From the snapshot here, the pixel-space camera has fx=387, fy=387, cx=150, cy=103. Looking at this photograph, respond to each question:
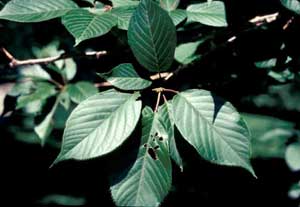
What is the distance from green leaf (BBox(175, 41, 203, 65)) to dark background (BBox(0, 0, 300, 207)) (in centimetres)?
3

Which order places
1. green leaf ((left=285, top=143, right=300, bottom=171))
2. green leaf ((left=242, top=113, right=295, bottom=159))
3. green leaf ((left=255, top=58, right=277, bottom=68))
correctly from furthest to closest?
green leaf ((left=242, top=113, right=295, bottom=159)), green leaf ((left=285, top=143, right=300, bottom=171)), green leaf ((left=255, top=58, right=277, bottom=68))

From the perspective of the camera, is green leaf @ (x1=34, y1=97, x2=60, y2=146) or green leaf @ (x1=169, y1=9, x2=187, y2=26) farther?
green leaf @ (x1=34, y1=97, x2=60, y2=146)

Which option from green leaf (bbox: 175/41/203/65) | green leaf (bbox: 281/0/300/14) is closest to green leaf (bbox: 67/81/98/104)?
green leaf (bbox: 175/41/203/65)

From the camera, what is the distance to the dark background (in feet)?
3.91

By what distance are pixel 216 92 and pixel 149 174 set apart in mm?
647

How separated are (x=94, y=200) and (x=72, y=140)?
183cm

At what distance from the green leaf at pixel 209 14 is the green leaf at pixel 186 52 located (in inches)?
6.5

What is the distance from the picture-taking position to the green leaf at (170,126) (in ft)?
2.70

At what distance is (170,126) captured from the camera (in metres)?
0.84

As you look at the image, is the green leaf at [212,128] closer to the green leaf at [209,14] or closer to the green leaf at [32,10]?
the green leaf at [209,14]

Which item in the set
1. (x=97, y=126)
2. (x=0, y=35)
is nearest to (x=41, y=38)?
(x=0, y=35)

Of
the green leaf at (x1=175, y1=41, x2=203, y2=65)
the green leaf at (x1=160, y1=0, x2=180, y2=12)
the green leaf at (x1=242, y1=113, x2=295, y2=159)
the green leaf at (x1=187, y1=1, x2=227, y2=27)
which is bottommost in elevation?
the green leaf at (x1=242, y1=113, x2=295, y2=159)

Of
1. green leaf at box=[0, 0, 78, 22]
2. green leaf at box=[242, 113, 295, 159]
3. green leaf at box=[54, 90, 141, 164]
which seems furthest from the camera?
green leaf at box=[242, 113, 295, 159]

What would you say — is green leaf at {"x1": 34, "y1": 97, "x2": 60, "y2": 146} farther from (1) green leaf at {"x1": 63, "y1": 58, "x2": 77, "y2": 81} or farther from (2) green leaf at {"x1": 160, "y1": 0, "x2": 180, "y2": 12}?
(2) green leaf at {"x1": 160, "y1": 0, "x2": 180, "y2": 12}
